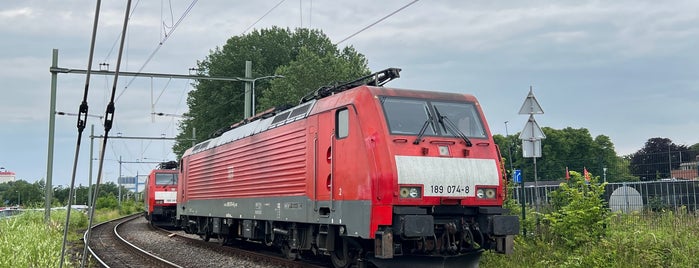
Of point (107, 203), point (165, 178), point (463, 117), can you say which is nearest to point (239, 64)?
point (165, 178)

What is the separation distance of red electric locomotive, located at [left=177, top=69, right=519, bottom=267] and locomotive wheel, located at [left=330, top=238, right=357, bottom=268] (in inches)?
0.7

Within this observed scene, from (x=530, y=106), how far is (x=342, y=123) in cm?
391

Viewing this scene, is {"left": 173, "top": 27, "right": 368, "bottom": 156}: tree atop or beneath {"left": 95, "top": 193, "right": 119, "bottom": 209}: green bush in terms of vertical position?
atop

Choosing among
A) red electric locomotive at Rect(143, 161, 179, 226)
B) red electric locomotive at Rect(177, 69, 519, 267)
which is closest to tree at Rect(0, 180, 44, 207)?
red electric locomotive at Rect(143, 161, 179, 226)

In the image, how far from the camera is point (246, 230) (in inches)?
620

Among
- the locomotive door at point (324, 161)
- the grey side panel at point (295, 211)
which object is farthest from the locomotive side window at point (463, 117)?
the grey side panel at point (295, 211)

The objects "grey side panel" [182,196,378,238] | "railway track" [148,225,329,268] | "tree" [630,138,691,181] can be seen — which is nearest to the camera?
"grey side panel" [182,196,378,238]

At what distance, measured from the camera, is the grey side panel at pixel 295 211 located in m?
9.91

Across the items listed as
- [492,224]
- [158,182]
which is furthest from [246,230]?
[158,182]

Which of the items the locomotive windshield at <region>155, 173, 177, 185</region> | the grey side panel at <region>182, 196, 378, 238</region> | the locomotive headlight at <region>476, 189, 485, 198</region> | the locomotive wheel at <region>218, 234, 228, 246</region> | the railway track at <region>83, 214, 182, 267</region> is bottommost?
the railway track at <region>83, 214, 182, 267</region>

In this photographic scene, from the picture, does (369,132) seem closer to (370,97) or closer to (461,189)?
(370,97)

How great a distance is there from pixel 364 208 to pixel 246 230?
21.9 ft

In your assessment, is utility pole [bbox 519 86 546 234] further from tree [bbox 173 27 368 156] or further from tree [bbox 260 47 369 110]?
tree [bbox 173 27 368 156]

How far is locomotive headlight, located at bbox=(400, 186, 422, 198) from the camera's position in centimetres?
975
